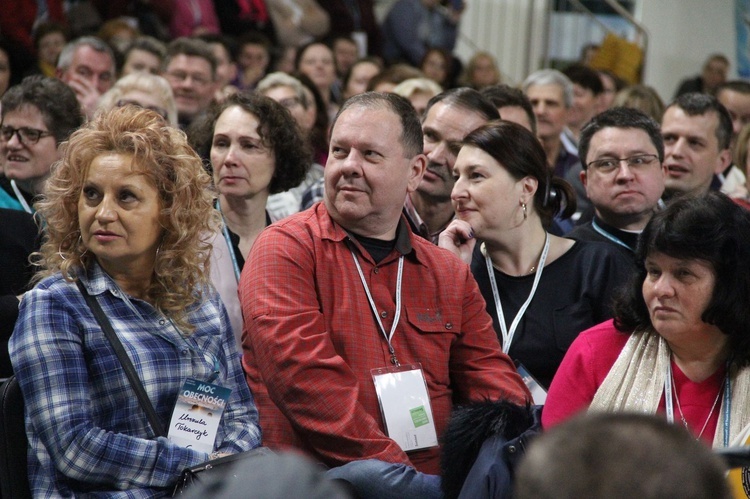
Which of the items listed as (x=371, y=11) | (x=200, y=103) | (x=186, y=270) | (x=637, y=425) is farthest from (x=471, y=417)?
(x=371, y=11)

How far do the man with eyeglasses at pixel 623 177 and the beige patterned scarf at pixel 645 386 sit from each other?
1077mm

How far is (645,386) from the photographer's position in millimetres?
2557

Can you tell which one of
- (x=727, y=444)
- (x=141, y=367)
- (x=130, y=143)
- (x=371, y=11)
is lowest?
(x=727, y=444)

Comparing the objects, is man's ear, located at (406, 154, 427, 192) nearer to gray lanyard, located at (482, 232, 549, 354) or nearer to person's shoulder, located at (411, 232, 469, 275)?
person's shoulder, located at (411, 232, 469, 275)

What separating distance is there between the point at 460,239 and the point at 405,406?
2.73ft

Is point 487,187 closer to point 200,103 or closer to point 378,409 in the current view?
point 378,409

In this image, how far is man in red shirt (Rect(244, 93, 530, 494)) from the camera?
2.57m

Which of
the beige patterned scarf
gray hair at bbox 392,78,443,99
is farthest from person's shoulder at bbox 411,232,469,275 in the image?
gray hair at bbox 392,78,443,99

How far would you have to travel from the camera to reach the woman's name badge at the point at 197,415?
93.6 inches

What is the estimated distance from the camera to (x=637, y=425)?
102 cm

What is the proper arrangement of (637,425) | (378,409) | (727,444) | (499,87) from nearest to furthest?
1. (637,425)
2. (727,444)
3. (378,409)
4. (499,87)

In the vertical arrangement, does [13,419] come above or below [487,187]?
below

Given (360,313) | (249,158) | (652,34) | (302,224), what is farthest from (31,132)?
(652,34)

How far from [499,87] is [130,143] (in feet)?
8.15
